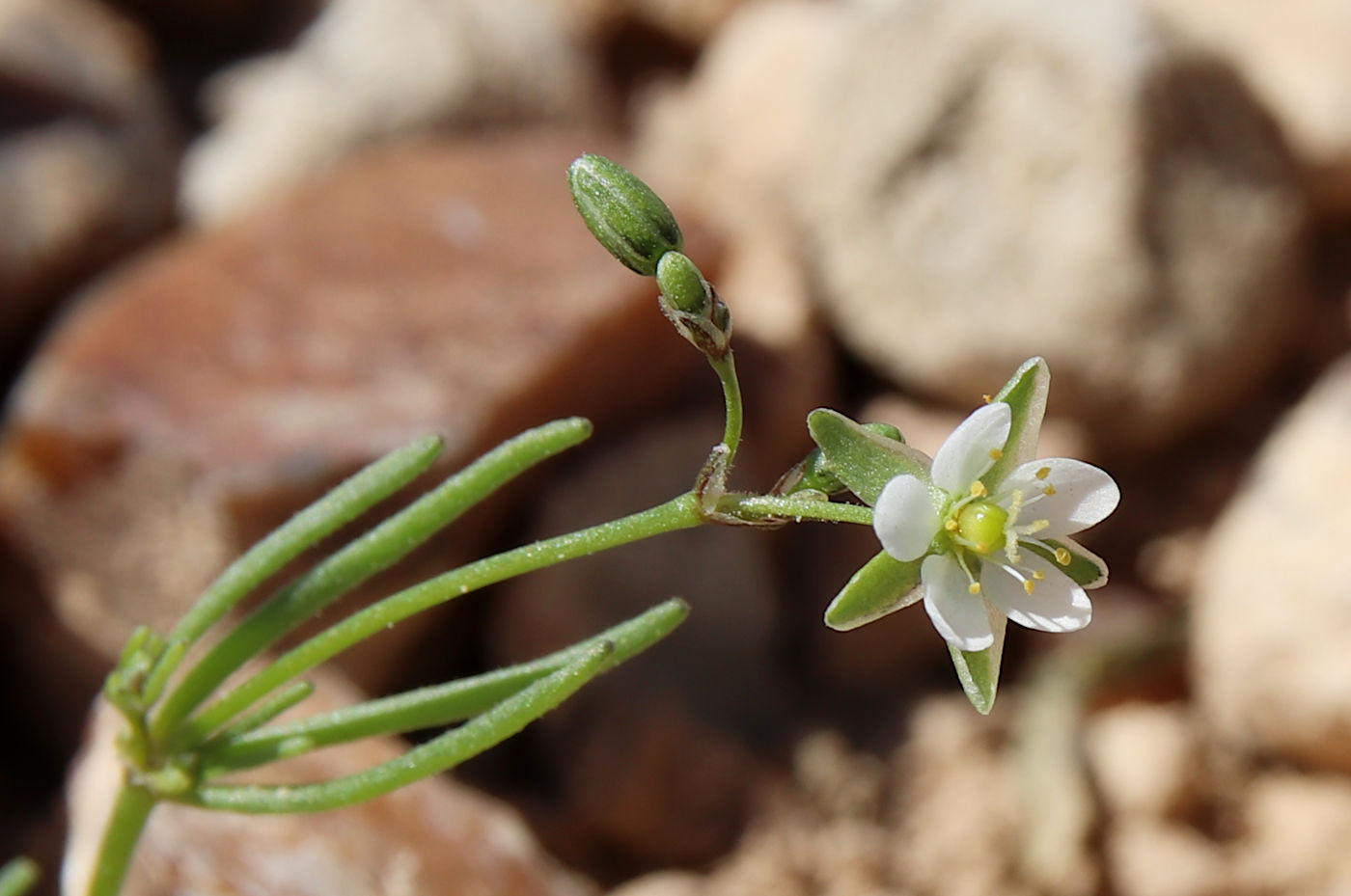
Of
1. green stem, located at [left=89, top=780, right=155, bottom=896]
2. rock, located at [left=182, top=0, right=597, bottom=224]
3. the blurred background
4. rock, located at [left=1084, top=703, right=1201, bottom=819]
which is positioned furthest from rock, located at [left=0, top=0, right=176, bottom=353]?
rock, located at [left=1084, top=703, right=1201, bottom=819]

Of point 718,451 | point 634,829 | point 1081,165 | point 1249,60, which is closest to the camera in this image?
point 718,451

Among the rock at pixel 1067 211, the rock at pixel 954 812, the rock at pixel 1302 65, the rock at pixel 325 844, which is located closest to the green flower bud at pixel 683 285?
the rock at pixel 325 844

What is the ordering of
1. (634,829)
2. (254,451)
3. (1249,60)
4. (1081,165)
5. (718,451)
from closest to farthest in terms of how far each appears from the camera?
1. (718,451)
2. (254,451)
3. (634,829)
4. (1081,165)
5. (1249,60)

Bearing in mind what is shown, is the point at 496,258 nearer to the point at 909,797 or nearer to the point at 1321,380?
the point at 909,797

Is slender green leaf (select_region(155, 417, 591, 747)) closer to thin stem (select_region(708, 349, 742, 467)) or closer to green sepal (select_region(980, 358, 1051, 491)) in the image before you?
thin stem (select_region(708, 349, 742, 467))

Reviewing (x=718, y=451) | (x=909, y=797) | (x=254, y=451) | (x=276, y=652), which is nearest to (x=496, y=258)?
(x=254, y=451)

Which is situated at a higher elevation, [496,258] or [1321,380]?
[496,258]

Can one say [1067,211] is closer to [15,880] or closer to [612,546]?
[612,546]

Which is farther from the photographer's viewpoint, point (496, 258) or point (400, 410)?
point (496, 258)
